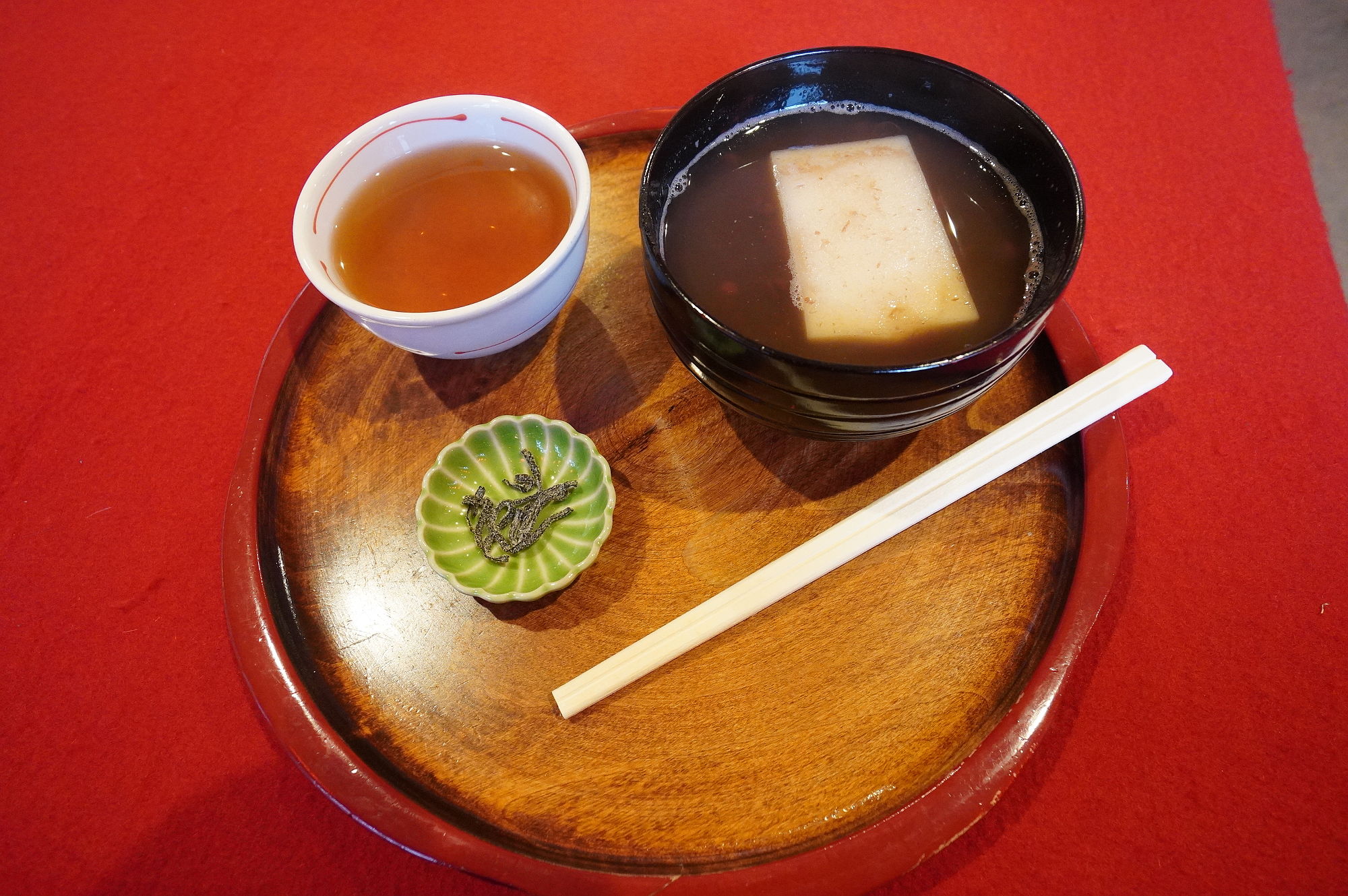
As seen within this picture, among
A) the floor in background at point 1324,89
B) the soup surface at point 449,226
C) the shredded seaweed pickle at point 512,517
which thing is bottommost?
the floor in background at point 1324,89

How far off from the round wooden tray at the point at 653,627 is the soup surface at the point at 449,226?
0.12 metres

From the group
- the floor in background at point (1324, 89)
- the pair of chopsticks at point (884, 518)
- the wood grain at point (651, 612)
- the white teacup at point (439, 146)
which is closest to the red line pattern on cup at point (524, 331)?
the white teacup at point (439, 146)

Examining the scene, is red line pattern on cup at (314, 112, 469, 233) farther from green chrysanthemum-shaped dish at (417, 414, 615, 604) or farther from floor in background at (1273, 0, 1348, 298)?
floor in background at (1273, 0, 1348, 298)

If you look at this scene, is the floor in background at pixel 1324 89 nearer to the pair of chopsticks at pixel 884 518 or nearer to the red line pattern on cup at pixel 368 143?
the pair of chopsticks at pixel 884 518

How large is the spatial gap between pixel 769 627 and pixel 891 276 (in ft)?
1.47

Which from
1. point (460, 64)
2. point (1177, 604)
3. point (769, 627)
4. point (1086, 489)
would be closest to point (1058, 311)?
point (1086, 489)

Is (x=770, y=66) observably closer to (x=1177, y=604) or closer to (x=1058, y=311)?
(x=1058, y=311)

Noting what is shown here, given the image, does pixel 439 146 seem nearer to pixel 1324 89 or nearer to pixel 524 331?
pixel 524 331

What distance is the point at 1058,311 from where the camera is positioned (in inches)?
39.9

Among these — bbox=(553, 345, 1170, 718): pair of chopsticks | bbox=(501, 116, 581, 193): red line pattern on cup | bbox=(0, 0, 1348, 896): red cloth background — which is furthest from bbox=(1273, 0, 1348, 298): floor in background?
bbox=(501, 116, 581, 193): red line pattern on cup

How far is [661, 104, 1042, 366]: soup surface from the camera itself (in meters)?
0.86

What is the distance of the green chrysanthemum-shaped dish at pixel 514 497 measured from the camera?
91cm

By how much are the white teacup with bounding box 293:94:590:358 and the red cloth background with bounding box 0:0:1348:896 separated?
1.46ft

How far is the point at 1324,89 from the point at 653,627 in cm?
180
